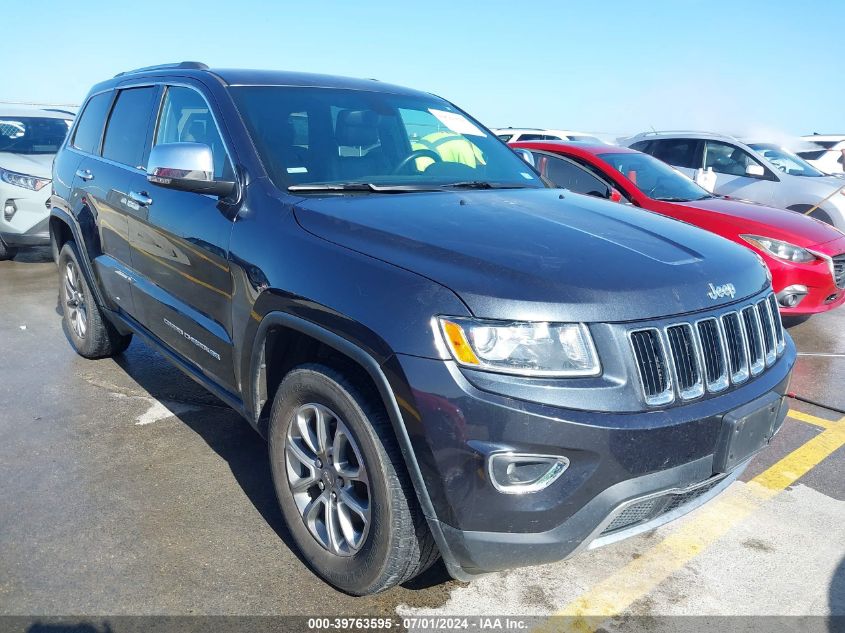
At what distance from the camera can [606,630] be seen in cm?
246

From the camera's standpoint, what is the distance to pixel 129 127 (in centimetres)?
409

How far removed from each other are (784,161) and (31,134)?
1010cm

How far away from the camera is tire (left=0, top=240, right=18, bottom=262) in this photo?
8.41 meters

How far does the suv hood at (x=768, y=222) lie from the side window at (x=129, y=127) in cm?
441

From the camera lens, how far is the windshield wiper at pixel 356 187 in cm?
288

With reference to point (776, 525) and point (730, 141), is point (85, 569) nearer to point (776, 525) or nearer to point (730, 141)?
point (776, 525)

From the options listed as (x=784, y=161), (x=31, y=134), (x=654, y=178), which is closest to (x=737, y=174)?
(x=784, y=161)

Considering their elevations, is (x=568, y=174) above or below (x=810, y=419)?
above

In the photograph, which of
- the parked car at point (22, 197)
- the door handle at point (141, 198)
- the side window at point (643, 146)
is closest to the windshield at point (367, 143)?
the door handle at point (141, 198)

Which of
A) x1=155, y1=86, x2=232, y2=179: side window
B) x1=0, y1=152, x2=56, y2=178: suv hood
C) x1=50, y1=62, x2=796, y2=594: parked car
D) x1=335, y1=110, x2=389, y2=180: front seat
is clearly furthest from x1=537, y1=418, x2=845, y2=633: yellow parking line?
x1=0, y1=152, x2=56, y2=178: suv hood

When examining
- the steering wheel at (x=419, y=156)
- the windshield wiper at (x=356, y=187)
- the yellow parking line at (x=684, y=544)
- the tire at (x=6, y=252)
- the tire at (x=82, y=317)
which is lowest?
the tire at (x=6, y=252)

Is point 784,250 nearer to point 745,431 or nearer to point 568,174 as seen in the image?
point 568,174

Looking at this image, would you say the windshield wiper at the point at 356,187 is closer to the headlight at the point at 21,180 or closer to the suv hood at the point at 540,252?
the suv hood at the point at 540,252

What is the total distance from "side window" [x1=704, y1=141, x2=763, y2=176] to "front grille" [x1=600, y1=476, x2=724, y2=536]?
831cm
